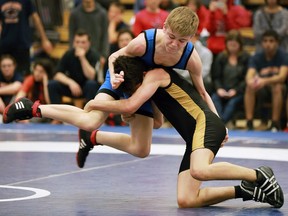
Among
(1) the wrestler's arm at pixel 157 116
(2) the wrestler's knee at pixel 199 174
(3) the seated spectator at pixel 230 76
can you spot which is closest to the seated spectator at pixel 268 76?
(3) the seated spectator at pixel 230 76

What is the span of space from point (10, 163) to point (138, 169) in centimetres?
109

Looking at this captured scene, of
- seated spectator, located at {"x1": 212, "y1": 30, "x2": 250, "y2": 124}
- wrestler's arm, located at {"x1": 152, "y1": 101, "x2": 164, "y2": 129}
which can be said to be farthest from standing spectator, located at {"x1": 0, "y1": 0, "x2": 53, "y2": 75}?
wrestler's arm, located at {"x1": 152, "y1": 101, "x2": 164, "y2": 129}

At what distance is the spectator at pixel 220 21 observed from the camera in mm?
11508

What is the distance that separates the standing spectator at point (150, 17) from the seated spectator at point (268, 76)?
1.27 m

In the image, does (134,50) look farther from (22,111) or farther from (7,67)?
(7,67)

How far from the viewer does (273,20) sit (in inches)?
439

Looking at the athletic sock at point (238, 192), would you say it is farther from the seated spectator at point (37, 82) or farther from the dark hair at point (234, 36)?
the seated spectator at point (37, 82)

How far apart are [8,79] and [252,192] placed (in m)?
6.74

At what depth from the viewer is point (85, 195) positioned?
5.76 meters

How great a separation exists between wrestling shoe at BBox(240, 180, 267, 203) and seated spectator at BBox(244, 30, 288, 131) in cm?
536

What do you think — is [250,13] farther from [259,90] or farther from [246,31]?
[259,90]

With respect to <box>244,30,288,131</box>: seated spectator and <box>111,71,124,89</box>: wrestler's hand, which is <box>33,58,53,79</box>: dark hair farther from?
<box>111,71,124,89</box>: wrestler's hand

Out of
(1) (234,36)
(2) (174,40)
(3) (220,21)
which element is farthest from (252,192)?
(3) (220,21)

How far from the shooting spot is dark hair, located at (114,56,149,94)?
5492 mm
